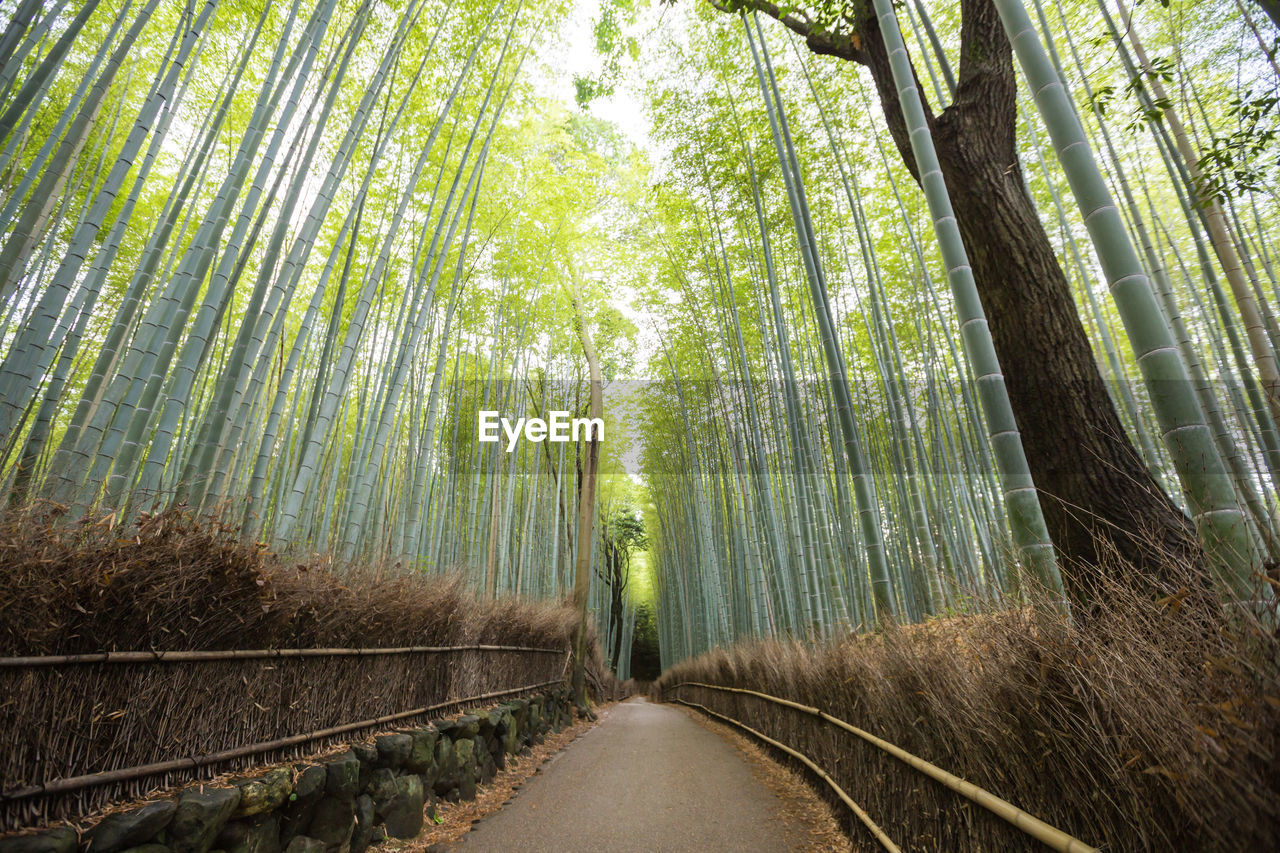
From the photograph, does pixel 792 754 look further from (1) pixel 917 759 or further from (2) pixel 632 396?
(2) pixel 632 396

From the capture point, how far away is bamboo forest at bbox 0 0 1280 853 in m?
1.24

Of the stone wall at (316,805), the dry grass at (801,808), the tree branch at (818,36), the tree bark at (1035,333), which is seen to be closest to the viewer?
the stone wall at (316,805)

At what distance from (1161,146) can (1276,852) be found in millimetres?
4569

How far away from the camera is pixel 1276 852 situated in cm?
60

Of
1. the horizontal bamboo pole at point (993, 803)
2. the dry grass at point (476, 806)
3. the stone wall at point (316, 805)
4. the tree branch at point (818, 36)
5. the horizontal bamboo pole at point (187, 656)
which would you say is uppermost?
the tree branch at point (818, 36)

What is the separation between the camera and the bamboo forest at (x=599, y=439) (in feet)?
4.06

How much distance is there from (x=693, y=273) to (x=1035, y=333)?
5.10 metres

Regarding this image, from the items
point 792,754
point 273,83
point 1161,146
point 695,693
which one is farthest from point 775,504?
point 273,83

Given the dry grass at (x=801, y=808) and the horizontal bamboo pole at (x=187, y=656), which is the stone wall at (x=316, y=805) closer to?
the horizontal bamboo pole at (x=187, y=656)

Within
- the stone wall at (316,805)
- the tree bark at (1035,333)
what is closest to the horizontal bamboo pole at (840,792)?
the tree bark at (1035,333)

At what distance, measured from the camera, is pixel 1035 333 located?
214 cm

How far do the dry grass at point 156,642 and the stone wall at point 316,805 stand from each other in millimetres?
120

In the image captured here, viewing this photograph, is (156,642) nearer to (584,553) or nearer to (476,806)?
(476,806)

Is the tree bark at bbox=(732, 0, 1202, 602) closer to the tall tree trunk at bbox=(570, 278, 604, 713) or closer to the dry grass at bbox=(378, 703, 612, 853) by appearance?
the dry grass at bbox=(378, 703, 612, 853)
